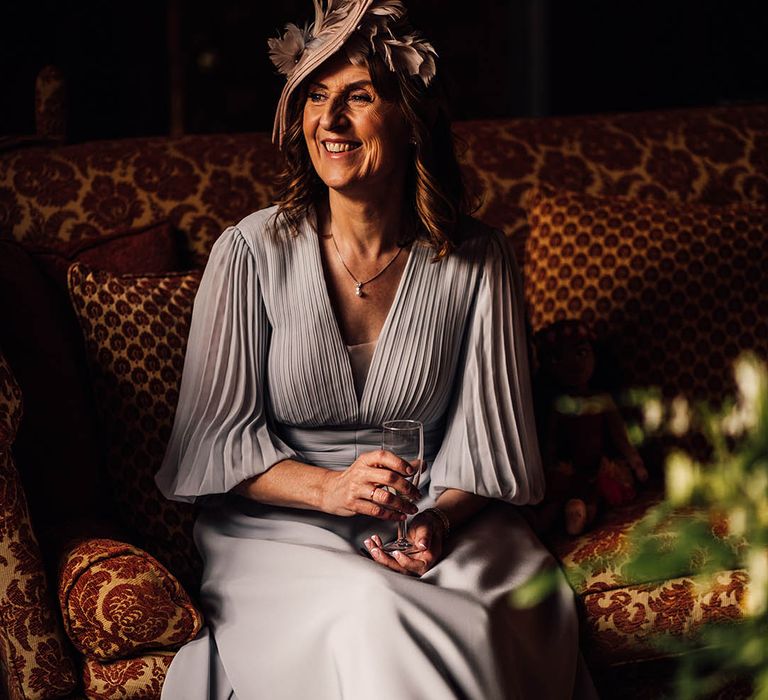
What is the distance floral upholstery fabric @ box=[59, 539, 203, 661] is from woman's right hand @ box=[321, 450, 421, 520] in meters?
0.31

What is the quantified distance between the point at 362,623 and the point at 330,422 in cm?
Answer: 49

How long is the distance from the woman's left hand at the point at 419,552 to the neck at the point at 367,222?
1.76 feet

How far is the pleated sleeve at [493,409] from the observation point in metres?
1.90

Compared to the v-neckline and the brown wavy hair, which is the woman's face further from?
the v-neckline

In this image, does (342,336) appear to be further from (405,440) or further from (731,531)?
(731,531)

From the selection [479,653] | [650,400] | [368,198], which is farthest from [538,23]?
[650,400]

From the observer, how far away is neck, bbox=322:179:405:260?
75.8 inches

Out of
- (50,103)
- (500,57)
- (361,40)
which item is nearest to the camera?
(361,40)

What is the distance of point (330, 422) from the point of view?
6.34ft

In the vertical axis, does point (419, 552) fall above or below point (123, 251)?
below

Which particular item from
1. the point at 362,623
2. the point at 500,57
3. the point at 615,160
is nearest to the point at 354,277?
the point at 362,623

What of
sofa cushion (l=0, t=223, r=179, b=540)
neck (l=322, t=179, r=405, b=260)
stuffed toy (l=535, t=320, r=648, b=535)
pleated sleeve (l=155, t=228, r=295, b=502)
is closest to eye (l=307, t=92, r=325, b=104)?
neck (l=322, t=179, r=405, b=260)

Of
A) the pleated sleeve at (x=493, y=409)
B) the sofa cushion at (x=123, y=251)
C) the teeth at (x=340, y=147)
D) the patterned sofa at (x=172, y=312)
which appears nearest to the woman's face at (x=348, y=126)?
the teeth at (x=340, y=147)

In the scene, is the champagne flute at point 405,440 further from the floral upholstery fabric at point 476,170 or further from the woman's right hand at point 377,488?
the floral upholstery fabric at point 476,170
